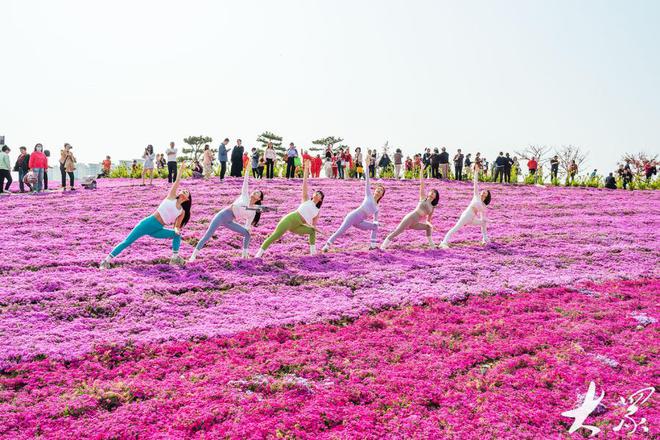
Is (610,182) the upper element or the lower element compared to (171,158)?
lower

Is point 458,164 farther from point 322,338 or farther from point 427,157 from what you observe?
point 322,338

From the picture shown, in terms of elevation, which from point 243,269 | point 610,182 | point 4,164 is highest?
point 4,164

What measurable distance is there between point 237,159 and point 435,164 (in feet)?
43.3

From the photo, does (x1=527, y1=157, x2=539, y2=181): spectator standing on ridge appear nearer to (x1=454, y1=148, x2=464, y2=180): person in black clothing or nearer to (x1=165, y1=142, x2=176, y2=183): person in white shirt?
(x1=454, y1=148, x2=464, y2=180): person in black clothing

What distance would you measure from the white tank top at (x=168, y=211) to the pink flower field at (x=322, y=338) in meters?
1.31

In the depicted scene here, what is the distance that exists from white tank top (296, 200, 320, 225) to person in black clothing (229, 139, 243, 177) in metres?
16.9

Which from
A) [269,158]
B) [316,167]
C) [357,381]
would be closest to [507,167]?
[316,167]

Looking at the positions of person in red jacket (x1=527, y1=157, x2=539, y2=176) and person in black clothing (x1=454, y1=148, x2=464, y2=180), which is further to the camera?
person in red jacket (x1=527, y1=157, x2=539, y2=176)

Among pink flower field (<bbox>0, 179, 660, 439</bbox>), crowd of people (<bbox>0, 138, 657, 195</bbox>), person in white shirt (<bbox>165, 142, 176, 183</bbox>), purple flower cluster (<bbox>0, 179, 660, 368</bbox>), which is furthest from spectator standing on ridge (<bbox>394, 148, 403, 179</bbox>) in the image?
pink flower field (<bbox>0, 179, 660, 439</bbox>)

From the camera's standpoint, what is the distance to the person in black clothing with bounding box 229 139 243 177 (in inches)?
1236

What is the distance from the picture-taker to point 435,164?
120 ft

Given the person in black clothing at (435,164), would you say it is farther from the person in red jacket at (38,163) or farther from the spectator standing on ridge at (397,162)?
the person in red jacket at (38,163)

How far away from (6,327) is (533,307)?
10.1 m

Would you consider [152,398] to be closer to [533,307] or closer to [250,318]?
[250,318]
